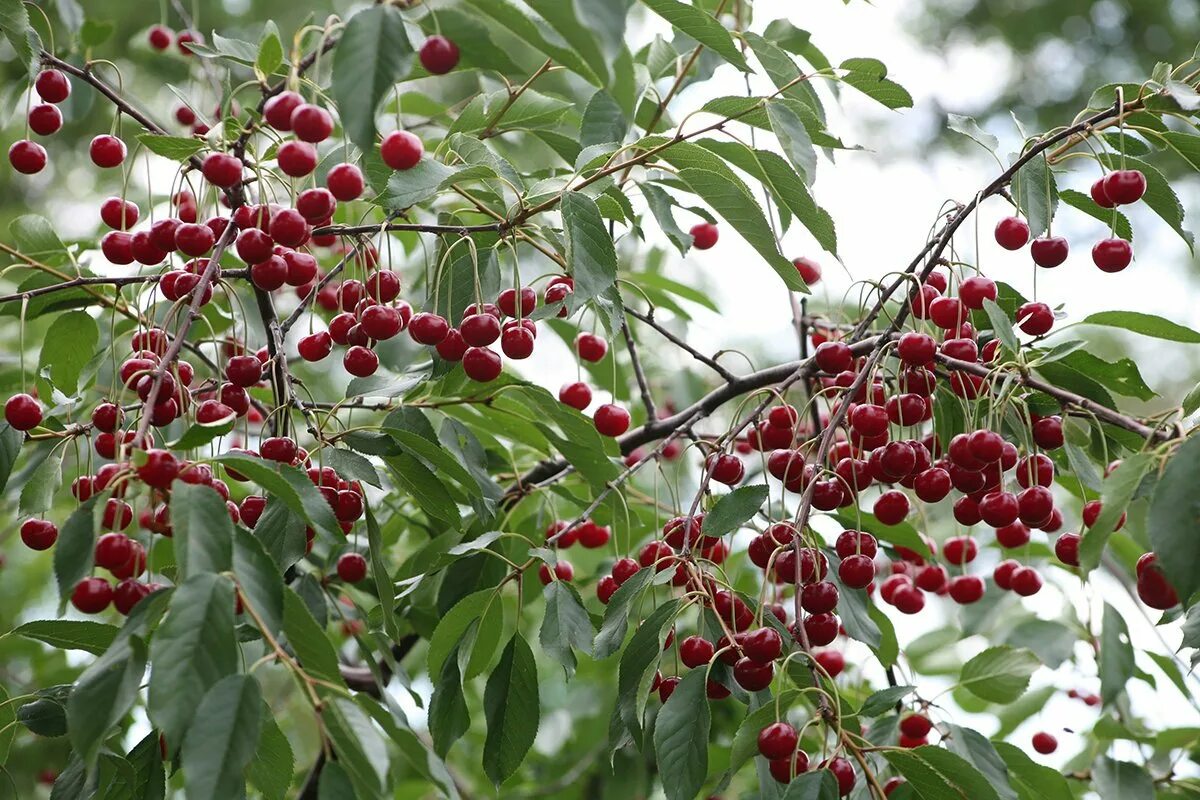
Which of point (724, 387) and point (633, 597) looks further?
point (724, 387)

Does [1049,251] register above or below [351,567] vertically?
above

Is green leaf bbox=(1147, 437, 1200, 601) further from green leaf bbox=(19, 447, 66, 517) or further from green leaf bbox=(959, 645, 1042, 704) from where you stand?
green leaf bbox=(19, 447, 66, 517)

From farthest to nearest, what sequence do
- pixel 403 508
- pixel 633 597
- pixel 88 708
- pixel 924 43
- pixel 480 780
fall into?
pixel 924 43, pixel 480 780, pixel 403 508, pixel 633 597, pixel 88 708

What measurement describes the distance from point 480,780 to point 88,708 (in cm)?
196

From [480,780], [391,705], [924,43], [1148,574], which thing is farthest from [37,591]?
[924,43]

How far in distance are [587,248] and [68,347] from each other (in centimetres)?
91

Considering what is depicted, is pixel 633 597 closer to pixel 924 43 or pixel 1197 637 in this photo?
pixel 1197 637

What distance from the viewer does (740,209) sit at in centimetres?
141

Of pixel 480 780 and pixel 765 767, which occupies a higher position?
pixel 765 767

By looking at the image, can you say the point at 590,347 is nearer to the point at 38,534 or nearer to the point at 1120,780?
the point at 38,534

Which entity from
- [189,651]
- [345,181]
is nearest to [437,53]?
[345,181]

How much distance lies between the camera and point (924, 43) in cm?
769

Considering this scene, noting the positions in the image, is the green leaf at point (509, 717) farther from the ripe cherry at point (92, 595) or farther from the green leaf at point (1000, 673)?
the green leaf at point (1000, 673)

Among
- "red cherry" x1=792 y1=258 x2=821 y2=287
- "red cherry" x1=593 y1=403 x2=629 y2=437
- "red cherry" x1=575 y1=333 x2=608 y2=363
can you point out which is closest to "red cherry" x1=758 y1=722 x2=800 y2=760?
"red cherry" x1=593 y1=403 x2=629 y2=437
